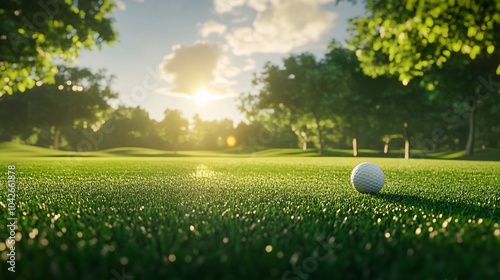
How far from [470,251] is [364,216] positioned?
1.76m

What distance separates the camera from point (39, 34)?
13883mm

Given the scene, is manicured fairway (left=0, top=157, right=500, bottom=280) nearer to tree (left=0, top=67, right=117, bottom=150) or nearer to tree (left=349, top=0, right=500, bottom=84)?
tree (left=349, top=0, right=500, bottom=84)

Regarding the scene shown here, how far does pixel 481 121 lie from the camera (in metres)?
54.7

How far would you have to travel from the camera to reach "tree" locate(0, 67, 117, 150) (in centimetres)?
5978

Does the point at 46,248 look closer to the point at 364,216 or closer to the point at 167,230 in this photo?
A: the point at 167,230

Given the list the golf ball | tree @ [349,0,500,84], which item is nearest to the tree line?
tree @ [349,0,500,84]

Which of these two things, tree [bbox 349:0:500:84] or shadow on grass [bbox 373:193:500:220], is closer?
shadow on grass [bbox 373:193:500:220]

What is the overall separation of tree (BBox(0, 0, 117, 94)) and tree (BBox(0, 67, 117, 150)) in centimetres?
4971

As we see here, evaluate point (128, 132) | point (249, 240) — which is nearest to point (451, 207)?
point (249, 240)

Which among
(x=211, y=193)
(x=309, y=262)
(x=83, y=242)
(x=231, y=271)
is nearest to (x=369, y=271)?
(x=309, y=262)

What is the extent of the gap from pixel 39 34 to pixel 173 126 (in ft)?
185

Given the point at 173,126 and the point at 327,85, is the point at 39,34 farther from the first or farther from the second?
the point at 173,126

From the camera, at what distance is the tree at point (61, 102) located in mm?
59781

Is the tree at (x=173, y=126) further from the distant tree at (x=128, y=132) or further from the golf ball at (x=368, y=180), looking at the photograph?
the golf ball at (x=368, y=180)
